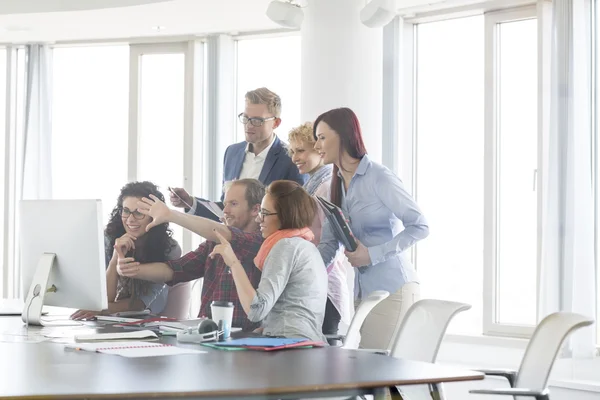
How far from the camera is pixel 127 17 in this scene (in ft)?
22.8

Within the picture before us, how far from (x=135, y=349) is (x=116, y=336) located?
0.35 metres

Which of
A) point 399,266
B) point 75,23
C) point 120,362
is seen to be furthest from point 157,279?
point 75,23

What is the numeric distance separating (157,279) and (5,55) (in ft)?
15.2

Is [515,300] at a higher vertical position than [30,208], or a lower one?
lower

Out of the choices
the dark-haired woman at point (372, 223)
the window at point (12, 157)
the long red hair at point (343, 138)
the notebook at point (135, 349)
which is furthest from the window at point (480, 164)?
the window at point (12, 157)

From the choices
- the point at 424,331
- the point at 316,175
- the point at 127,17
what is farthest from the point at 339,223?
the point at 127,17

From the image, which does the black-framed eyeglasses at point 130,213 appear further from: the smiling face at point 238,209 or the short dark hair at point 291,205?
the short dark hair at point 291,205

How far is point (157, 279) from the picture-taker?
437 cm

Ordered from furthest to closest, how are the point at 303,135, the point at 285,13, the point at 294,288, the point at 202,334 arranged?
1. the point at 285,13
2. the point at 303,135
3. the point at 294,288
4. the point at 202,334

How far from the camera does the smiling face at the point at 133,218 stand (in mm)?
4777

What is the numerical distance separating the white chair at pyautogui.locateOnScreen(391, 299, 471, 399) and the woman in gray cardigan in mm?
380

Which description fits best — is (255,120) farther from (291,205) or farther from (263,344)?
(263,344)

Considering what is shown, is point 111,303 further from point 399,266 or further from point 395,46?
point 395,46

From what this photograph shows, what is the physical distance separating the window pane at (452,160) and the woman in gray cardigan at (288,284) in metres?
2.80
